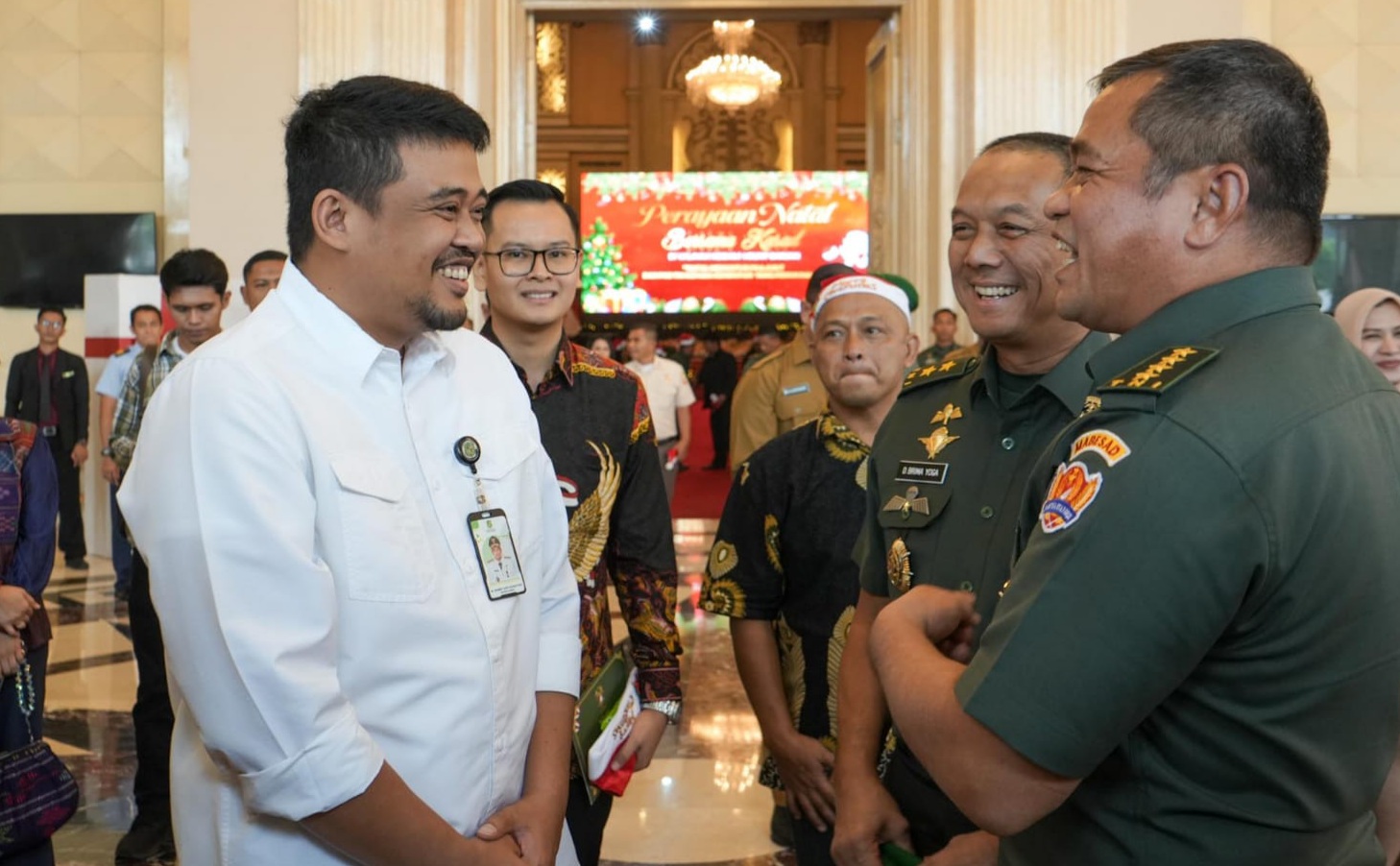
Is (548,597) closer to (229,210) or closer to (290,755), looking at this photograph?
(290,755)

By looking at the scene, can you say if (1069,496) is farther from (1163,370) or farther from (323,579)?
(323,579)

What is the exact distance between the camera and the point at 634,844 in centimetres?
391

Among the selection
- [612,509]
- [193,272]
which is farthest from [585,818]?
[193,272]

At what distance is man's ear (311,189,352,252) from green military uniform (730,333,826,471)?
4.12 meters

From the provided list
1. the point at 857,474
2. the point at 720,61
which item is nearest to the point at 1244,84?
the point at 857,474

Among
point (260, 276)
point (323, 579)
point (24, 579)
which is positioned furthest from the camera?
point (260, 276)

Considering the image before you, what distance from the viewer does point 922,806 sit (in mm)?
1953

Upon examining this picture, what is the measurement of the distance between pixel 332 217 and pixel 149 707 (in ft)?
8.77

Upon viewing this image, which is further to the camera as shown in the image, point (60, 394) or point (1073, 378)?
point (60, 394)

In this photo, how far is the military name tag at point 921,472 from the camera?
6.45 feet

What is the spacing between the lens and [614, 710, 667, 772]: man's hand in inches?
94.0

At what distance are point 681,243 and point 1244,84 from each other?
63.6ft

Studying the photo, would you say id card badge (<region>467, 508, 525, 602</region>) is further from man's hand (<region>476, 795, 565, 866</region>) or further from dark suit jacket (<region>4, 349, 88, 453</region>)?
dark suit jacket (<region>4, 349, 88, 453</region>)

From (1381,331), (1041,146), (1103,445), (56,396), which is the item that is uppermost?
(1041,146)
